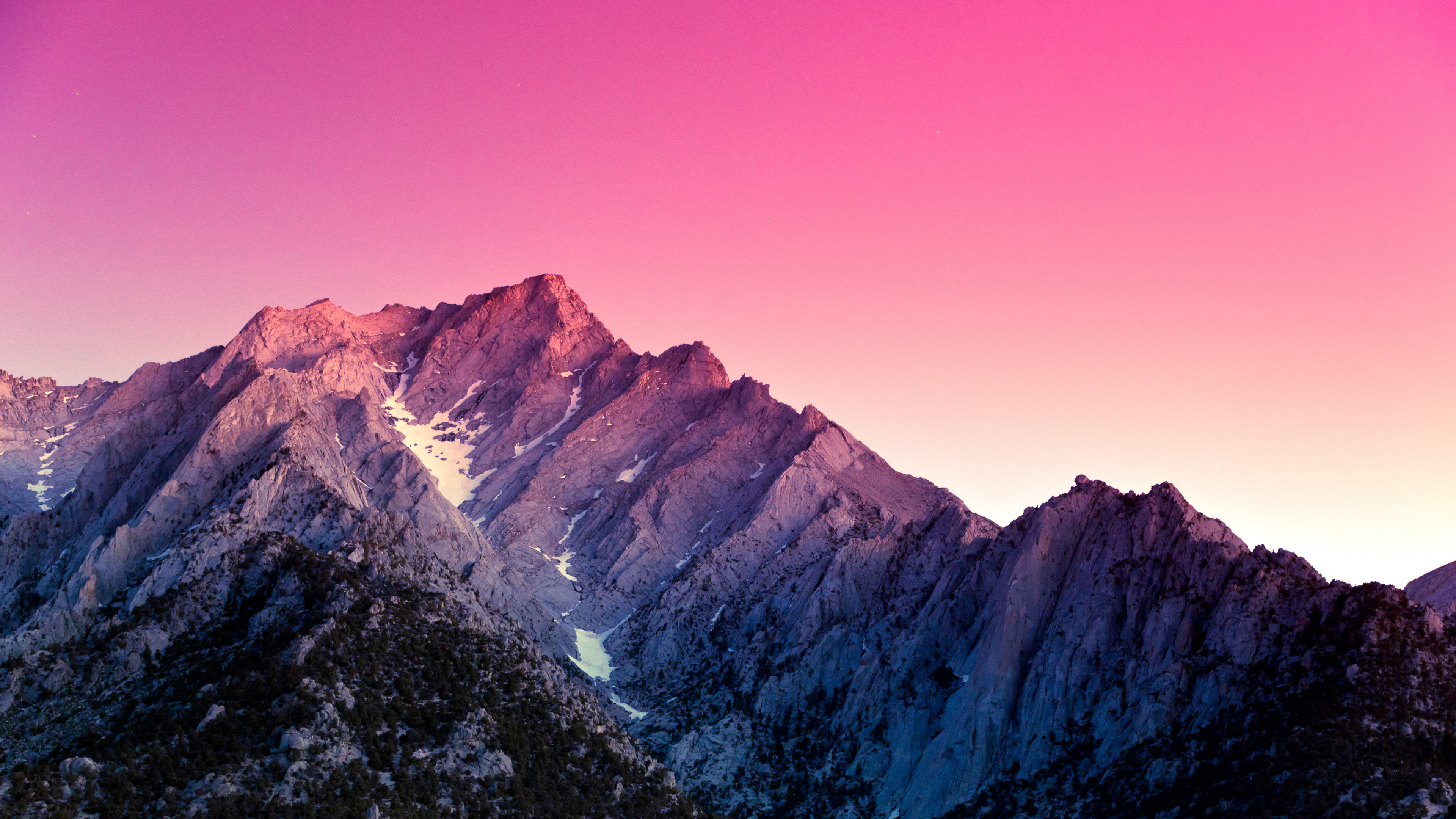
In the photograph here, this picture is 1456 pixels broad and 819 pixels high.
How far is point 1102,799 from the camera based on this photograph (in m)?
109

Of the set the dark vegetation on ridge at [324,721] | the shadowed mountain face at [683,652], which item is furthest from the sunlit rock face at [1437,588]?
the dark vegetation on ridge at [324,721]

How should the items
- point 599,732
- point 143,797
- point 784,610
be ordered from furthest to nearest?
point 784,610 → point 599,732 → point 143,797

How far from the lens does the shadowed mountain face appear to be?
10081 centimetres

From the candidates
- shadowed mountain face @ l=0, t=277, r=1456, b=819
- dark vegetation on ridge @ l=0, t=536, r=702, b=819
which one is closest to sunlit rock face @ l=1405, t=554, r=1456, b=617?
shadowed mountain face @ l=0, t=277, r=1456, b=819

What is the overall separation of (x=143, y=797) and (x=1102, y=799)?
8128cm

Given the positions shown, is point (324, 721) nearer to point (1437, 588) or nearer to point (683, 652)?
point (683, 652)

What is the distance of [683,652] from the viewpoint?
16775 cm

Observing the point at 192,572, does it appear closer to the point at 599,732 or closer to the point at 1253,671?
the point at 599,732

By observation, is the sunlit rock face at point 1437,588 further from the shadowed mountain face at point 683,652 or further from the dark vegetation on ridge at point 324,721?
the dark vegetation on ridge at point 324,721

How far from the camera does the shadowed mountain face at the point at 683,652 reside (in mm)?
100812

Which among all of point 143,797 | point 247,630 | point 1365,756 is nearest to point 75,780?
point 143,797

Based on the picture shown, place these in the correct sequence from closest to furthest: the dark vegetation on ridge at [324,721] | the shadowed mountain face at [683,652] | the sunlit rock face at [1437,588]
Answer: the dark vegetation on ridge at [324,721], the shadowed mountain face at [683,652], the sunlit rock face at [1437,588]

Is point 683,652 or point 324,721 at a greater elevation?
point 683,652

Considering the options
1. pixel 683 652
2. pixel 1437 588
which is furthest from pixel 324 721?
pixel 1437 588
